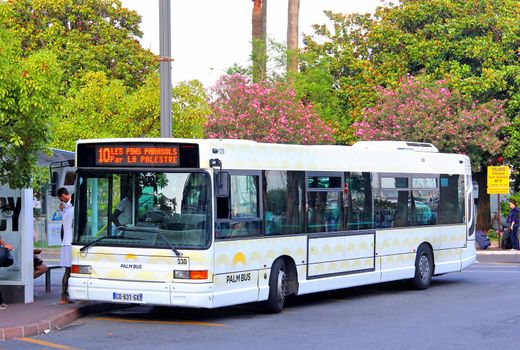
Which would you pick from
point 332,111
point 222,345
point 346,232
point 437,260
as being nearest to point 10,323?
point 222,345

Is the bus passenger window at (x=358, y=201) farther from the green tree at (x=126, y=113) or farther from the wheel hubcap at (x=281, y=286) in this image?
the green tree at (x=126, y=113)

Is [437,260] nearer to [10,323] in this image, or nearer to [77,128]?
[10,323]

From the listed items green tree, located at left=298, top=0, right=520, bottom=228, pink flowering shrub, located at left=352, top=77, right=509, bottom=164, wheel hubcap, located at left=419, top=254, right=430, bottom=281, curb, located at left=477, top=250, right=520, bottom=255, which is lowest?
curb, located at left=477, top=250, right=520, bottom=255

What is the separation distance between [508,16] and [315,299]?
2369cm

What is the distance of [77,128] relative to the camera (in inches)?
1513

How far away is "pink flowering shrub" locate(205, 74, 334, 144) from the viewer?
3950 cm

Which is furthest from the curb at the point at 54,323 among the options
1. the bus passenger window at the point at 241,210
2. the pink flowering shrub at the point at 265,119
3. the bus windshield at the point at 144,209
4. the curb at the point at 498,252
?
the pink flowering shrub at the point at 265,119

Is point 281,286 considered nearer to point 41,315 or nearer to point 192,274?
point 192,274

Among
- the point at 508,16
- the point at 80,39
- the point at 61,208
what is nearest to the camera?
the point at 61,208

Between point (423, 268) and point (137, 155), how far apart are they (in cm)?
776

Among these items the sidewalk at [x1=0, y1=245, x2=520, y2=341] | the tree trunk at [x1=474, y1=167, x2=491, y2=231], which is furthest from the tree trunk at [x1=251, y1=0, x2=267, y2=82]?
the sidewalk at [x1=0, y1=245, x2=520, y2=341]

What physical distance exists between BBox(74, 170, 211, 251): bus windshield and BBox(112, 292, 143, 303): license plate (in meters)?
0.71

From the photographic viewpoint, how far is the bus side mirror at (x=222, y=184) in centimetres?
1369

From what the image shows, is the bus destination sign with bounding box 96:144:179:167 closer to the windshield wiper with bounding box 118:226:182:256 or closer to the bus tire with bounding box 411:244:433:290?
the windshield wiper with bounding box 118:226:182:256
